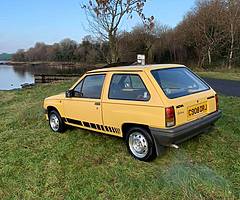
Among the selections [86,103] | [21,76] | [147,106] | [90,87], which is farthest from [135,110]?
[21,76]

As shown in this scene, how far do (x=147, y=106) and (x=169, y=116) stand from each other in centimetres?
40

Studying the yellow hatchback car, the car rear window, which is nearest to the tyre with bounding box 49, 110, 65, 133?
the yellow hatchback car

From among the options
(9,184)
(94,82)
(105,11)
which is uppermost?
(105,11)

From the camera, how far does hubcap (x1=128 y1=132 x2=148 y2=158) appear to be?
4.75 metres

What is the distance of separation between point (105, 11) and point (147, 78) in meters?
17.3

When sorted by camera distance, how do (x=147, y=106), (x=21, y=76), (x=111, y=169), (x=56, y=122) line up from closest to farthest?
(x=147, y=106)
(x=111, y=169)
(x=56, y=122)
(x=21, y=76)

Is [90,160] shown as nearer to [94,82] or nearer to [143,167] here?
[143,167]

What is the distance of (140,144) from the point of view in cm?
482

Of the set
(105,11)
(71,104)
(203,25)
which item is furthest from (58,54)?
(71,104)

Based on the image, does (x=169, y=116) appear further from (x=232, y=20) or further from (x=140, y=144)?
(x=232, y=20)

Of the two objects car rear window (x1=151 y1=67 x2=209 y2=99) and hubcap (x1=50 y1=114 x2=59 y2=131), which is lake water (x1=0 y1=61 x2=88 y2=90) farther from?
car rear window (x1=151 y1=67 x2=209 y2=99)

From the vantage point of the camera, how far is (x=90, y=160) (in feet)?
16.6

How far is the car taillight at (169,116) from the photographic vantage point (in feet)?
14.1

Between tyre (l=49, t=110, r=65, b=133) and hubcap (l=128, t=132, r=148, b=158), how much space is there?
223cm
